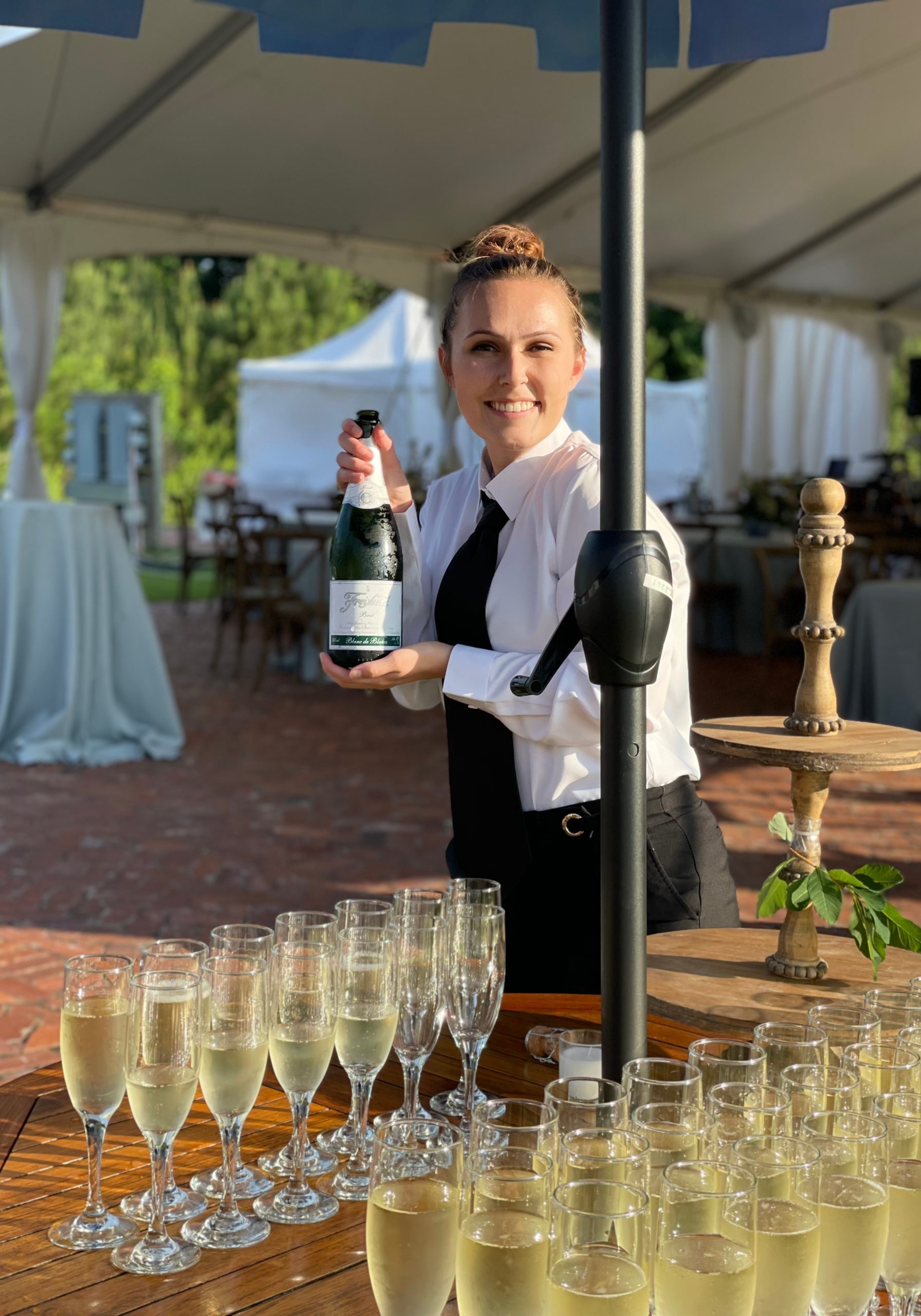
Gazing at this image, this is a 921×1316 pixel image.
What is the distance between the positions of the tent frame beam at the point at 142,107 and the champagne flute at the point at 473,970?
23.0 feet

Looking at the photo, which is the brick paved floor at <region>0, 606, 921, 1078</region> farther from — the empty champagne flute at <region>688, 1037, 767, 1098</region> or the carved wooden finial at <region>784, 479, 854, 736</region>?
the empty champagne flute at <region>688, 1037, 767, 1098</region>

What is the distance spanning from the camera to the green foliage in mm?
27266

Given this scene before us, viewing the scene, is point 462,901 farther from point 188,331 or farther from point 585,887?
point 188,331

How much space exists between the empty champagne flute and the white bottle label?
0.69 m

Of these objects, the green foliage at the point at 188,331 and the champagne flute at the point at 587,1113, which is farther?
the green foliage at the point at 188,331

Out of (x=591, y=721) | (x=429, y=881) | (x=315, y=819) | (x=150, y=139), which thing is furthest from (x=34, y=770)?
(x=591, y=721)

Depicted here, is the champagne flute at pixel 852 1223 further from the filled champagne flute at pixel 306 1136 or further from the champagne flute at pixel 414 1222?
the filled champagne flute at pixel 306 1136

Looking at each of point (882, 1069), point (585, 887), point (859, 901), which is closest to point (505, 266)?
point (585, 887)

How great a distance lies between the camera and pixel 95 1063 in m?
1.18

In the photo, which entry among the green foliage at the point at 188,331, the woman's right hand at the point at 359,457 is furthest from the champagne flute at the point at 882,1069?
the green foliage at the point at 188,331

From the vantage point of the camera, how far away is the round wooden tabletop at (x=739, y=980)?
5.13 feet

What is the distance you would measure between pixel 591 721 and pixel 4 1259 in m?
0.98

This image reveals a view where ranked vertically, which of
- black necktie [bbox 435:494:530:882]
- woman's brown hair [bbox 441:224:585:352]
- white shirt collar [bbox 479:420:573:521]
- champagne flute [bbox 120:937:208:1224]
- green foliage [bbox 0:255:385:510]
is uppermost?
green foliage [bbox 0:255:385:510]

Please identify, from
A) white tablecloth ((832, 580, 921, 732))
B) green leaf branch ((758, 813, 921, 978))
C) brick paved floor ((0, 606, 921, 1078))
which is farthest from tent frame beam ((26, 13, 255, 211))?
green leaf branch ((758, 813, 921, 978))
